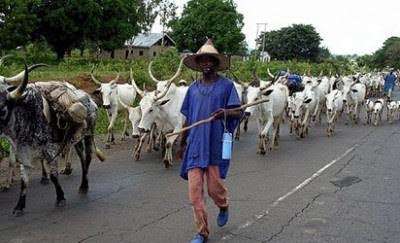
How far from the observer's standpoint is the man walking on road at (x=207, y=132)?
6492 mm

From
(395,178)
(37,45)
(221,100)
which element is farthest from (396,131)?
(37,45)

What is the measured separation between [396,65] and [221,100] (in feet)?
253

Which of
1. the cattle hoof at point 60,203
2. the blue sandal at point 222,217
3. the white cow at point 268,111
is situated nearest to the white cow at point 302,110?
the white cow at point 268,111

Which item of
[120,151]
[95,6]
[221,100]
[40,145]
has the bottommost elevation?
[120,151]

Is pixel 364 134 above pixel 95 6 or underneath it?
underneath

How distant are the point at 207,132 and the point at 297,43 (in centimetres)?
6791

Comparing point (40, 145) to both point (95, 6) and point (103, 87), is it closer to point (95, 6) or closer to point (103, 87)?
point (103, 87)

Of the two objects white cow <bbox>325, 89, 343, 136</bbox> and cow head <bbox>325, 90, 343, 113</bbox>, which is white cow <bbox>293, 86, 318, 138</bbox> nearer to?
white cow <bbox>325, 89, 343, 136</bbox>

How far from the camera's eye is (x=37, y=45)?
45625 millimetres

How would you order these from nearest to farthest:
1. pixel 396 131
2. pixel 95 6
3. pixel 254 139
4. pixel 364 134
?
pixel 254 139
pixel 364 134
pixel 396 131
pixel 95 6

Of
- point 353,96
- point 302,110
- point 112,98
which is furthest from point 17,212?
point 353,96

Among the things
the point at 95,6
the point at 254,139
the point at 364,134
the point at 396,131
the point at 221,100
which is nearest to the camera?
the point at 221,100

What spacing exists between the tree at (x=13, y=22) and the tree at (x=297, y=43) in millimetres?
40667

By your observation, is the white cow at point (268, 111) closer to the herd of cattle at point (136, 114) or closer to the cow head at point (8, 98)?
the herd of cattle at point (136, 114)
